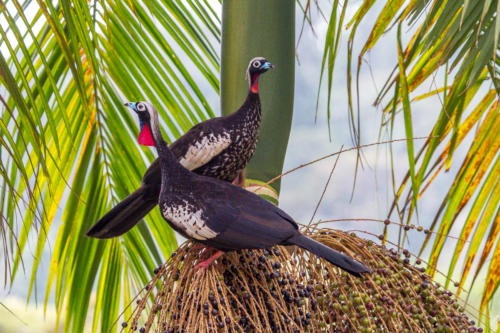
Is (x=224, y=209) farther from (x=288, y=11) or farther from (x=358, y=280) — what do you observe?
(x=288, y=11)

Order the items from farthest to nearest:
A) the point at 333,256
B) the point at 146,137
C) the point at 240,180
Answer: the point at 240,180, the point at 146,137, the point at 333,256

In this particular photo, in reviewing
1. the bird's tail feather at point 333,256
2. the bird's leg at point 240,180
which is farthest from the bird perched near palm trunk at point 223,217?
the bird's leg at point 240,180

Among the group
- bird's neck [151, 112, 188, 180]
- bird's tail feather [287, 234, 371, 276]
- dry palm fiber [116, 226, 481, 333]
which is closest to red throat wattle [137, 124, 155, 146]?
bird's neck [151, 112, 188, 180]

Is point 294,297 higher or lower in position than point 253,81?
lower

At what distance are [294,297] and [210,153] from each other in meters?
0.27

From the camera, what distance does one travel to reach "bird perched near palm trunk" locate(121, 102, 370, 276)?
2.70ft

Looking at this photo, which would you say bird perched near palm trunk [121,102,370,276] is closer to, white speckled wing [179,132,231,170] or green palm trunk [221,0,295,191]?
white speckled wing [179,132,231,170]

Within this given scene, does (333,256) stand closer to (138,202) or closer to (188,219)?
(188,219)

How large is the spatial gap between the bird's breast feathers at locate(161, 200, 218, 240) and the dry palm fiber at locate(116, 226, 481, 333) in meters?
0.06

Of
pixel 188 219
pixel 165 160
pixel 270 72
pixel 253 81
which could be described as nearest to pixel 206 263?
pixel 188 219

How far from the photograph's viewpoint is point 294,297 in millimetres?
850

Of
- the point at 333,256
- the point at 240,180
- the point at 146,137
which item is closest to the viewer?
the point at 333,256

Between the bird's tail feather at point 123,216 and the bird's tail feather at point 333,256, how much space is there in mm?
278

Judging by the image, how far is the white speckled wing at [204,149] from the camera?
Result: 0.96 metres
